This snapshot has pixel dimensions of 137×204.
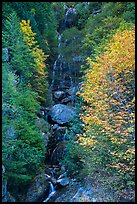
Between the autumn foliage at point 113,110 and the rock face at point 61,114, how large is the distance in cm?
721

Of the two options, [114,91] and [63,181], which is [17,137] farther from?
[114,91]

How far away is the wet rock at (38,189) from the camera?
493 inches

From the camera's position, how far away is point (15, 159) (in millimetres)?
11766

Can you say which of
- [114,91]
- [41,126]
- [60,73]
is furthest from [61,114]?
[114,91]

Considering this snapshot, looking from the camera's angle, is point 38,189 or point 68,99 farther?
point 68,99

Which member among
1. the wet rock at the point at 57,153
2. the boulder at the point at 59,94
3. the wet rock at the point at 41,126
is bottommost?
the wet rock at the point at 57,153

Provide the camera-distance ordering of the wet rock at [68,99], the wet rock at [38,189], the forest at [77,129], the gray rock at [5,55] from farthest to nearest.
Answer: the wet rock at [68,99] < the gray rock at [5,55] < the wet rock at [38,189] < the forest at [77,129]

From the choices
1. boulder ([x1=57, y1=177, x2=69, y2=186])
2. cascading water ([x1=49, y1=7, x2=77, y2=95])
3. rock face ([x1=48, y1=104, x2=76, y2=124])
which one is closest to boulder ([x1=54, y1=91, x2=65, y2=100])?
cascading water ([x1=49, y1=7, x2=77, y2=95])

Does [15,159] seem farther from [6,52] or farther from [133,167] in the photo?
[6,52]

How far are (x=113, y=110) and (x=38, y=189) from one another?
260 inches

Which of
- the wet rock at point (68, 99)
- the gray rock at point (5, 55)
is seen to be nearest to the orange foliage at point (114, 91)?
the gray rock at point (5, 55)

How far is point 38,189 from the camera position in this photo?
508 inches

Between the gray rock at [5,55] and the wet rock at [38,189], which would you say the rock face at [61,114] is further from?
the gray rock at [5,55]

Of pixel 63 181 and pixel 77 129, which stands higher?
pixel 77 129
